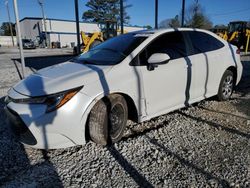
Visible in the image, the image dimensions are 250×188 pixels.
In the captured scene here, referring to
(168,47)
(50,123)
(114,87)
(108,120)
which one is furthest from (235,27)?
(50,123)

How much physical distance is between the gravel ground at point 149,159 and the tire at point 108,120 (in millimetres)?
149

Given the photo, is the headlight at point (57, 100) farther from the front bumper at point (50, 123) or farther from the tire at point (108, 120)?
the tire at point (108, 120)

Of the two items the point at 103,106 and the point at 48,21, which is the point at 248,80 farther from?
the point at 48,21

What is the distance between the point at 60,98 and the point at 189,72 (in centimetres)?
233

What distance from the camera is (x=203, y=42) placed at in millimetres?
4488

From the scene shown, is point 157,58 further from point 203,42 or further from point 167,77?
point 203,42

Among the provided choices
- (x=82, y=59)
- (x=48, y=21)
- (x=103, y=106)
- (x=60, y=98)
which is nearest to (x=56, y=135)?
(x=60, y=98)

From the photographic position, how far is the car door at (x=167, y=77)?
3486 millimetres

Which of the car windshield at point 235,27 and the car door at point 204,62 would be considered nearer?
the car door at point 204,62

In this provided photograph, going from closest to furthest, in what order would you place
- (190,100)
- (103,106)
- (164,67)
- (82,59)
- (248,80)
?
1. (103,106)
2. (164,67)
3. (82,59)
4. (190,100)
5. (248,80)

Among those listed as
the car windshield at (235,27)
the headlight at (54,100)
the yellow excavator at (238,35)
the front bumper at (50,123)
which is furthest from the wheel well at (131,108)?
the car windshield at (235,27)

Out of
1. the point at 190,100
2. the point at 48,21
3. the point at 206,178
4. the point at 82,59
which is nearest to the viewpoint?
the point at 206,178

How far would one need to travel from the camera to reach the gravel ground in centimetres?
251

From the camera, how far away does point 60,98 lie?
273cm
